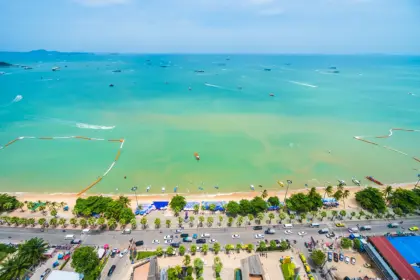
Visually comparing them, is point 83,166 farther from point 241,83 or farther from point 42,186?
point 241,83

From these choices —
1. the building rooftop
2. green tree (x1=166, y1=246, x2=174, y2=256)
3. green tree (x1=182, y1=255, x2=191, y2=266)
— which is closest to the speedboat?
green tree (x1=182, y1=255, x2=191, y2=266)

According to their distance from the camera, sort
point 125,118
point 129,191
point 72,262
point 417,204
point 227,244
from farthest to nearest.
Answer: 1. point 125,118
2. point 129,191
3. point 417,204
4. point 227,244
5. point 72,262

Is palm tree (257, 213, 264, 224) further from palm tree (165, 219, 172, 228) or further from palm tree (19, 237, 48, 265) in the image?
palm tree (19, 237, 48, 265)

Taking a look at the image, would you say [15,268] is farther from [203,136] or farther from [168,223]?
[203,136]

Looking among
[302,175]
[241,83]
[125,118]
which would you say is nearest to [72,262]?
[302,175]

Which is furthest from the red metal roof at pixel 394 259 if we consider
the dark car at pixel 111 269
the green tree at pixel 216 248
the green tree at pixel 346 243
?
the dark car at pixel 111 269

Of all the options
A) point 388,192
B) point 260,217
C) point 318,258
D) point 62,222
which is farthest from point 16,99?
point 388,192
